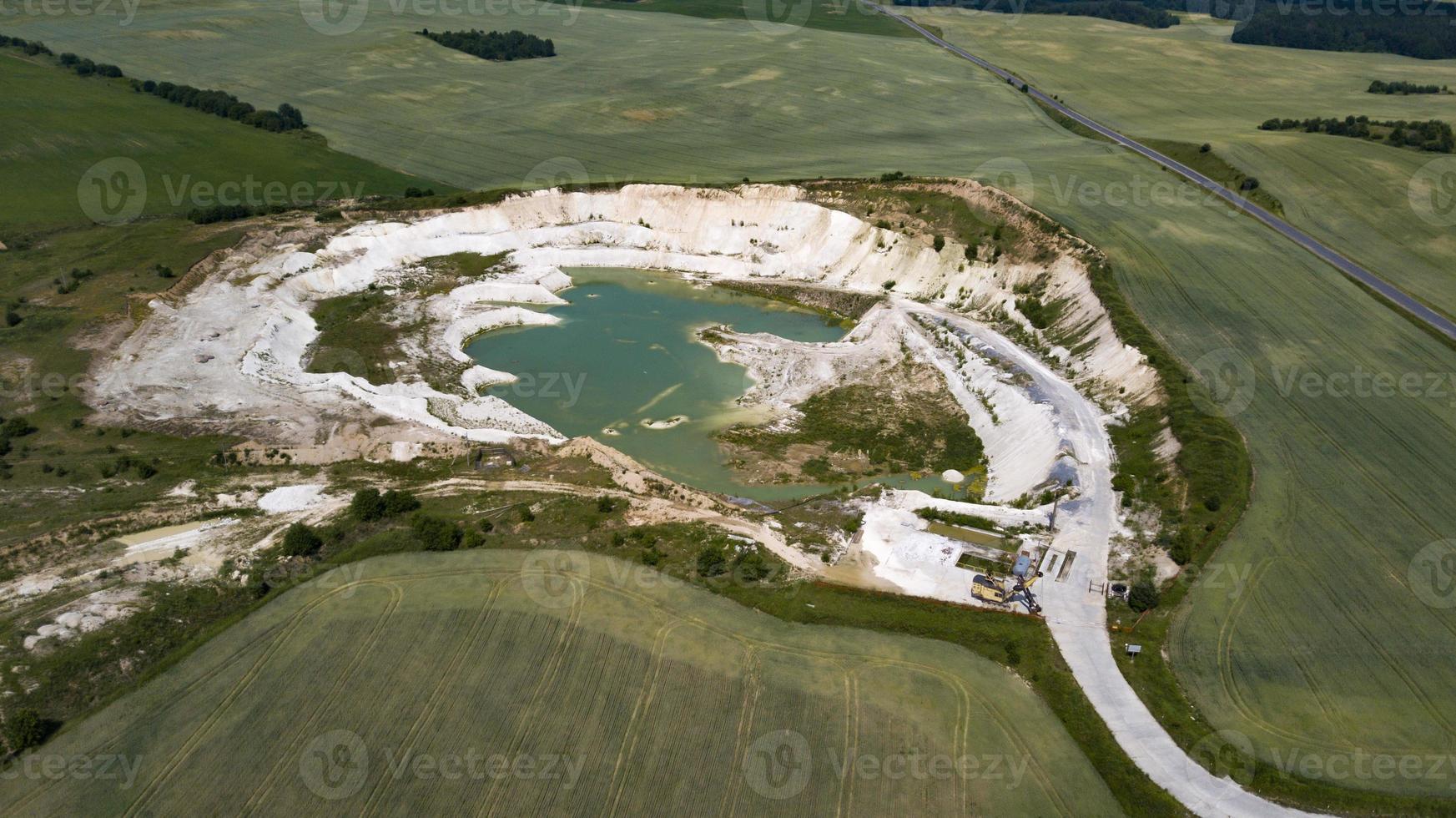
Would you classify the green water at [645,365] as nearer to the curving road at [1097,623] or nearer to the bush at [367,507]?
the curving road at [1097,623]

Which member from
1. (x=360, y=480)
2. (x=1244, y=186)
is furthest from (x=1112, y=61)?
(x=360, y=480)

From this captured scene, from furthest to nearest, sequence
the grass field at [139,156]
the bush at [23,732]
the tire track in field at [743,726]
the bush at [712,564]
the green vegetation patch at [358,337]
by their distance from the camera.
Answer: the grass field at [139,156], the green vegetation patch at [358,337], the bush at [712,564], the bush at [23,732], the tire track in field at [743,726]

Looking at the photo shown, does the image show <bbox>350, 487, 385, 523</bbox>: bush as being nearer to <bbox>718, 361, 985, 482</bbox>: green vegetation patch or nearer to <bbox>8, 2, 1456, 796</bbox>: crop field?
<bbox>718, 361, 985, 482</bbox>: green vegetation patch
